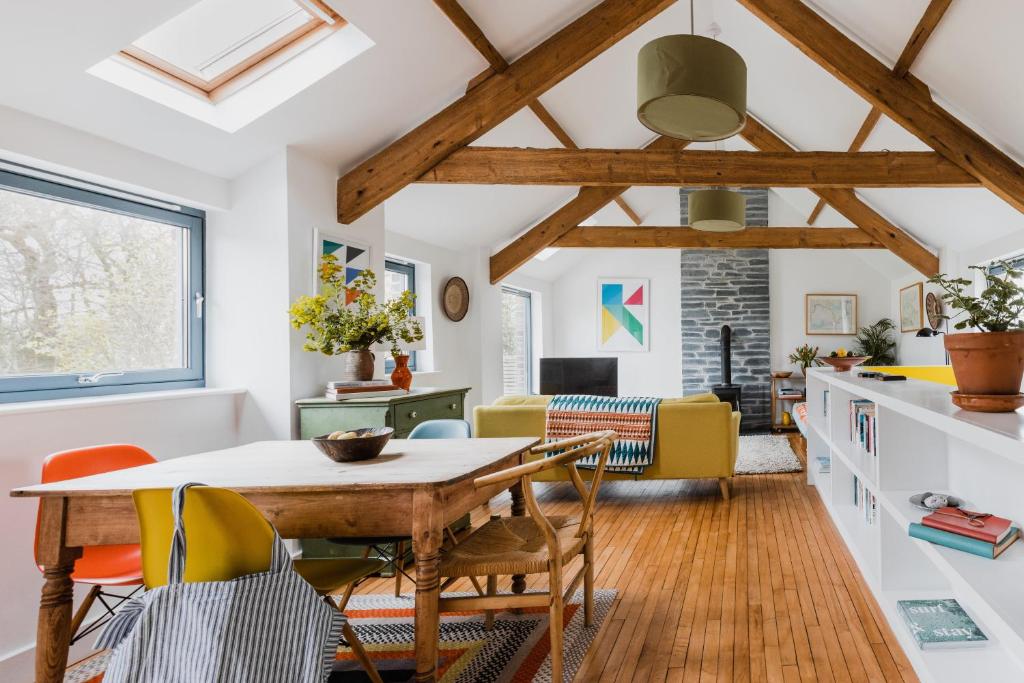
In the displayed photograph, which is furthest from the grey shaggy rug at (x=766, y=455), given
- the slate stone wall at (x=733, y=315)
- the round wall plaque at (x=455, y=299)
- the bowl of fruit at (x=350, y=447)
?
the bowl of fruit at (x=350, y=447)

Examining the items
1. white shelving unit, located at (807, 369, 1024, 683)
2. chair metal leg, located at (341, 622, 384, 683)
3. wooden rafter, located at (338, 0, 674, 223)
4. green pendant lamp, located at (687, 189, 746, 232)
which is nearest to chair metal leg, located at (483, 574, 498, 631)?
chair metal leg, located at (341, 622, 384, 683)

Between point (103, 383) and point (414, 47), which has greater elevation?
point (414, 47)

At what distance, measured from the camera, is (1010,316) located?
1666mm

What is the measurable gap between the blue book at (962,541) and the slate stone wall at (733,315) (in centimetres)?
672

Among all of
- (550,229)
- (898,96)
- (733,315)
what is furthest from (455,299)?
(733,315)

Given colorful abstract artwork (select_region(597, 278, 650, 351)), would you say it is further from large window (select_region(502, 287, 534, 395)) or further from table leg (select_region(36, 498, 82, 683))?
table leg (select_region(36, 498, 82, 683))

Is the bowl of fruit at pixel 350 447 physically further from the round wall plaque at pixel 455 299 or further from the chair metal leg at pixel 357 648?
the round wall plaque at pixel 455 299

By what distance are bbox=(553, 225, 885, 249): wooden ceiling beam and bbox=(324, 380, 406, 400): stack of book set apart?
3674mm

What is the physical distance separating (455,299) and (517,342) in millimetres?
2380

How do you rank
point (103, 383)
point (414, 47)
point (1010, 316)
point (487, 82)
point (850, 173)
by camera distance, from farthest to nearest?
point (850, 173) < point (487, 82) < point (414, 47) < point (103, 383) < point (1010, 316)

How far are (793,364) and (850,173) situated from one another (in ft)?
15.1

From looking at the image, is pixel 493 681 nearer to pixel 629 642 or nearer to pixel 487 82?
pixel 629 642

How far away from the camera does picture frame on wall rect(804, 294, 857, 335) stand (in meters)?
8.34

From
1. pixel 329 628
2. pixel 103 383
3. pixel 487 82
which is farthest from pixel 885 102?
pixel 103 383
